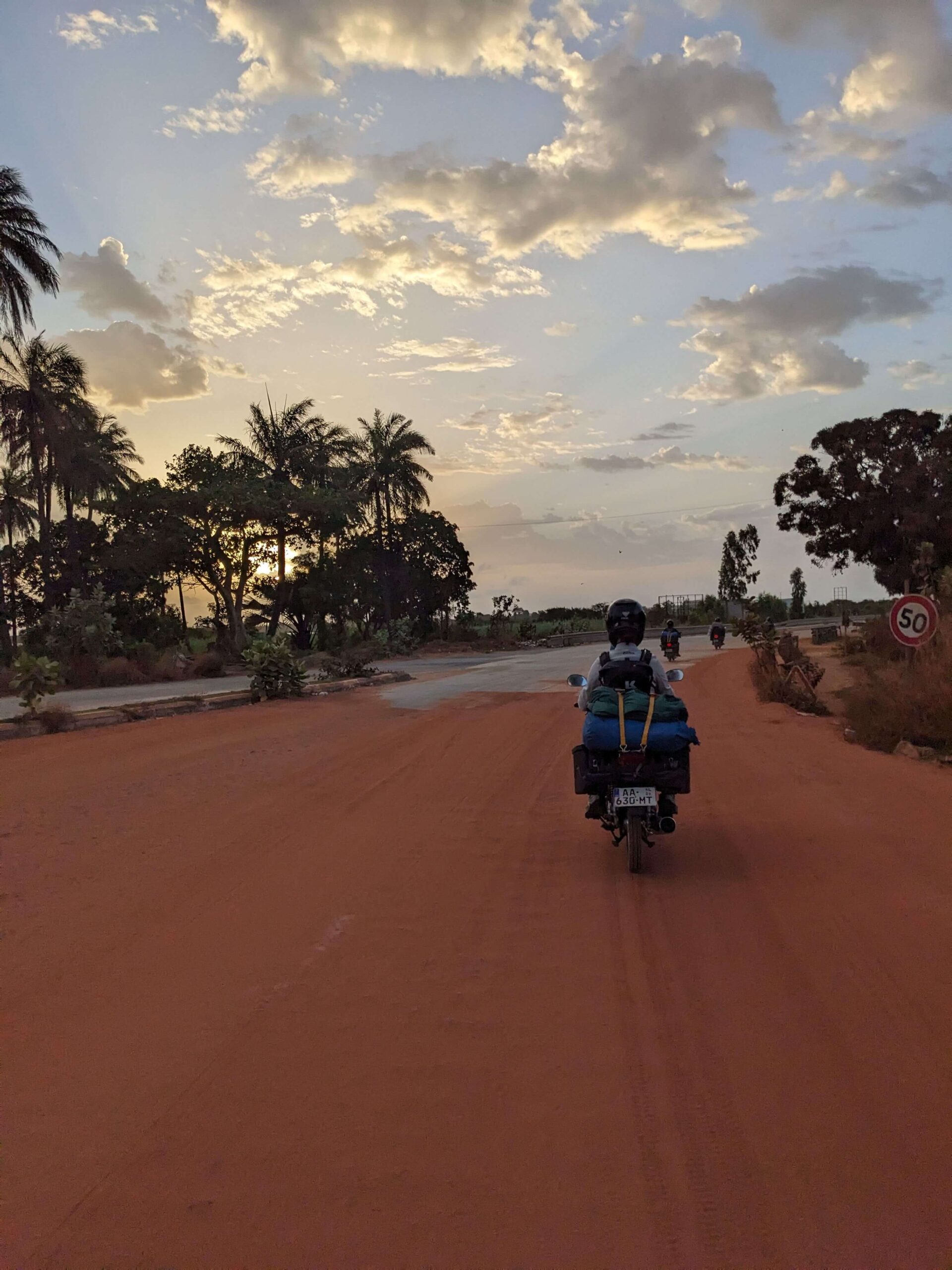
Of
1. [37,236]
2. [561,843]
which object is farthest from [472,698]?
[37,236]

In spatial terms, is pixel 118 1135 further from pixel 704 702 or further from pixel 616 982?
pixel 704 702

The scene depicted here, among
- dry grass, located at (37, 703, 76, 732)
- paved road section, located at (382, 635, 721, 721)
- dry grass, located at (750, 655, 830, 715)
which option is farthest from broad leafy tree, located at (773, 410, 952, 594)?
dry grass, located at (37, 703, 76, 732)

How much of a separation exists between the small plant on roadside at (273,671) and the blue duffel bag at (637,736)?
13.7m

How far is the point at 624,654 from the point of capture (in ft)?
23.5

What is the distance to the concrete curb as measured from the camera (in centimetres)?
1449

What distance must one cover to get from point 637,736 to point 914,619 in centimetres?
719

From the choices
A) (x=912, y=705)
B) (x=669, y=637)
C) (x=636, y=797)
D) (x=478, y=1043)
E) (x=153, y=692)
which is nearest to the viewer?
(x=478, y=1043)

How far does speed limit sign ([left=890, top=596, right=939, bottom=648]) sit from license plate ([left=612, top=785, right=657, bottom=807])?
6929 millimetres

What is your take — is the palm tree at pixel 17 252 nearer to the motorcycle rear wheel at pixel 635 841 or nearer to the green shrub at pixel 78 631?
the green shrub at pixel 78 631

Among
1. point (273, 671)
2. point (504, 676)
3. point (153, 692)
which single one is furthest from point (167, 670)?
point (273, 671)

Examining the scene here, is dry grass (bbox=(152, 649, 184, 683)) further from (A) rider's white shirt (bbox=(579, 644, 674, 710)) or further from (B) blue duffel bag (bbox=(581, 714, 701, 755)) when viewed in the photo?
(B) blue duffel bag (bbox=(581, 714, 701, 755))

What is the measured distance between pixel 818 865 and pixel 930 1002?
2.32 meters

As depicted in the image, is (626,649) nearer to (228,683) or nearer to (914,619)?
(914,619)

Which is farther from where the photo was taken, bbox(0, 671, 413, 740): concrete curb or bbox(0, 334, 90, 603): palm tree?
bbox(0, 334, 90, 603): palm tree
